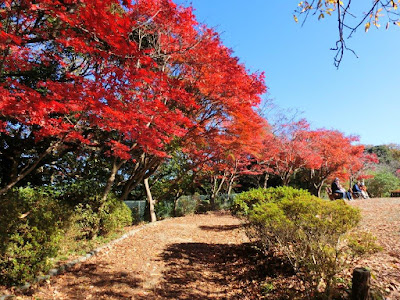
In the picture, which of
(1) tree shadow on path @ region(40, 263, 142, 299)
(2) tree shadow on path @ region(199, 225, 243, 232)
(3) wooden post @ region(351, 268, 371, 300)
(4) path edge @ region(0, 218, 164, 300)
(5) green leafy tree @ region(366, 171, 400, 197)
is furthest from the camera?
(5) green leafy tree @ region(366, 171, 400, 197)

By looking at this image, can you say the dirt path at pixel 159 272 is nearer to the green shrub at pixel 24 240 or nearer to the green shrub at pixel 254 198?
the green shrub at pixel 24 240

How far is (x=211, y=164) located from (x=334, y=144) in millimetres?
9035

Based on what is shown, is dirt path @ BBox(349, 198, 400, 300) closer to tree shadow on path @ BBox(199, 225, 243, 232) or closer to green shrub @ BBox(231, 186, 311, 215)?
green shrub @ BBox(231, 186, 311, 215)

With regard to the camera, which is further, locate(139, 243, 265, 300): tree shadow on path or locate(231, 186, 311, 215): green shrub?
locate(231, 186, 311, 215): green shrub

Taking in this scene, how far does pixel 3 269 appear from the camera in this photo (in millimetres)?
3703

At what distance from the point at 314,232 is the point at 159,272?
3274 millimetres

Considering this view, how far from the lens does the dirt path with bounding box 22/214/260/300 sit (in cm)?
412

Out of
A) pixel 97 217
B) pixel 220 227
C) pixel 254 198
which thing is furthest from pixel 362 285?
pixel 220 227

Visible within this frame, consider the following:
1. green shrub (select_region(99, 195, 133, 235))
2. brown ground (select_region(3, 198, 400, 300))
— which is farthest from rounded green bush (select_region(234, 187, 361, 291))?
green shrub (select_region(99, 195, 133, 235))

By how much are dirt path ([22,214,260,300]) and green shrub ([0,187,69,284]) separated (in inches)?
16.1

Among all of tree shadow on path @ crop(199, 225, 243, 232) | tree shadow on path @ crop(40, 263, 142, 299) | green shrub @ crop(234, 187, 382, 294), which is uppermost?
green shrub @ crop(234, 187, 382, 294)

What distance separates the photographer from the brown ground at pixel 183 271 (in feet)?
13.0

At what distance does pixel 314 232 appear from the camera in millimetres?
3773

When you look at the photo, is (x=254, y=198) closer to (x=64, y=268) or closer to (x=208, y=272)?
(x=208, y=272)
